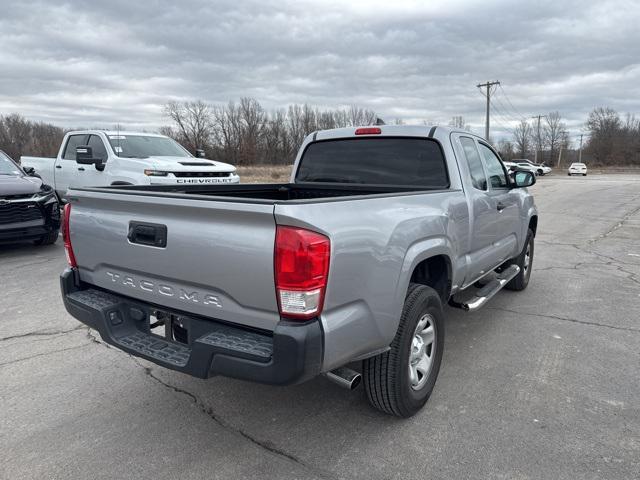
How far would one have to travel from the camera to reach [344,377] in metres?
2.59

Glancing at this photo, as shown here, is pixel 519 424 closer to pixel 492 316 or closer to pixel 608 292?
pixel 492 316

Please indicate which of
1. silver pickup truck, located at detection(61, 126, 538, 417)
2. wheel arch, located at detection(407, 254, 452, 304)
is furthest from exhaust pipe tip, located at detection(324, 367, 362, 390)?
wheel arch, located at detection(407, 254, 452, 304)

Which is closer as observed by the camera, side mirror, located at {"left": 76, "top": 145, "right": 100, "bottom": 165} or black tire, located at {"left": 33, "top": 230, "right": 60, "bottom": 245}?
black tire, located at {"left": 33, "top": 230, "right": 60, "bottom": 245}

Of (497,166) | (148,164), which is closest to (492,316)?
(497,166)

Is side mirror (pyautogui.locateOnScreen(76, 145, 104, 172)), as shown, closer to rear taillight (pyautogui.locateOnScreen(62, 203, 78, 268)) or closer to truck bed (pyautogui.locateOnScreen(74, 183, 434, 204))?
truck bed (pyautogui.locateOnScreen(74, 183, 434, 204))

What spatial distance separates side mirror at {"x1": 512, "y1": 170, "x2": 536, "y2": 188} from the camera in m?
5.09

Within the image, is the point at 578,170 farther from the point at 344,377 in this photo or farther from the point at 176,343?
the point at 176,343

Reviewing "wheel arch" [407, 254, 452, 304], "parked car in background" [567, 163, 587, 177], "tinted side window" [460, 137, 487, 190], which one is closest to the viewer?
"wheel arch" [407, 254, 452, 304]

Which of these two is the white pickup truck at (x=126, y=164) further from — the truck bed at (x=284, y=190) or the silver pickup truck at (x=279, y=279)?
the silver pickup truck at (x=279, y=279)

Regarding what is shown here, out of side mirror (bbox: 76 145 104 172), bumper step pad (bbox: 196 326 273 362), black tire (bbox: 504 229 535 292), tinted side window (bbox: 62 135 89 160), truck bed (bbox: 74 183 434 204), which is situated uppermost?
tinted side window (bbox: 62 135 89 160)

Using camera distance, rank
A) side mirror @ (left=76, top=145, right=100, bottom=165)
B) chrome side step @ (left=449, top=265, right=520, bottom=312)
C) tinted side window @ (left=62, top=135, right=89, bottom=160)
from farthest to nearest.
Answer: tinted side window @ (left=62, top=135, right=89, bottom=160) → side mirror @ (left=76, top=145, right=100, bottom=165) → chrome side step @ (left=449, top=265, right=520, bottom=312)

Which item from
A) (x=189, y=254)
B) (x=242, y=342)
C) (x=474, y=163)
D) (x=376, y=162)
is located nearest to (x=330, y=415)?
(x=242, y=342)

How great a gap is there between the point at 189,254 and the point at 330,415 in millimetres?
1457

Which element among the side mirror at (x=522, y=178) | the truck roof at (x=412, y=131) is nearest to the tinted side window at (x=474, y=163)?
the truck roof at (x=412, y=131)
